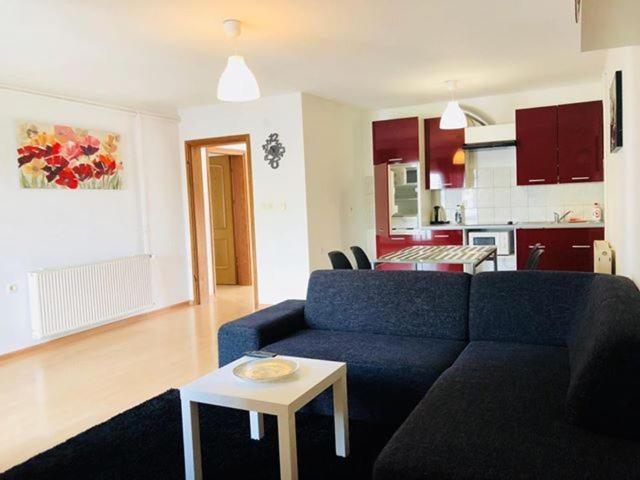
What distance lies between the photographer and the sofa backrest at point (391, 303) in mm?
2969

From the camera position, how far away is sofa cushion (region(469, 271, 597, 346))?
8.76 feet

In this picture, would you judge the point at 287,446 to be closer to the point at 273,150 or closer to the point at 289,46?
the point at 289,46

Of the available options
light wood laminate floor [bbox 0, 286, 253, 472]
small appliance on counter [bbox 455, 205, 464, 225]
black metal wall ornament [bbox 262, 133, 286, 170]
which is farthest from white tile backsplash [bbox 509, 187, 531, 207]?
light wood laminate floor [bbox 0, 286, 253, 472]

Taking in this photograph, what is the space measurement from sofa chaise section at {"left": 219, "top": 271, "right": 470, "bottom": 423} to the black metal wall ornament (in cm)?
269

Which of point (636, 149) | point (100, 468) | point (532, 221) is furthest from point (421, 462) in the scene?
point (532, 221)

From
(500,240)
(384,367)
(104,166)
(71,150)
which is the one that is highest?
(71,150)

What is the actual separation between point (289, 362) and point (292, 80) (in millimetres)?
3496

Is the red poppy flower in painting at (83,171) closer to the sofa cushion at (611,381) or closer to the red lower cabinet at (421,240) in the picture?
the red lower cabinet at (421,240)

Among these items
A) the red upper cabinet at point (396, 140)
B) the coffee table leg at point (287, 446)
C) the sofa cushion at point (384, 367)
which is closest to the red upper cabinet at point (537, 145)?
the red upper cabinet at point (396, 140)

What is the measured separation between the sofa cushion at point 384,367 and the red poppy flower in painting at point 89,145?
340 cm

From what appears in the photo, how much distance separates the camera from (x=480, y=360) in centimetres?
246

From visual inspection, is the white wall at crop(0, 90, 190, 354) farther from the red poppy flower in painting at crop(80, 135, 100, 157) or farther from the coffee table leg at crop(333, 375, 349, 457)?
the coffee table leg at crop(333, 375, 349, 457)

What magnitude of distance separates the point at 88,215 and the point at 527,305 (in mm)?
4275

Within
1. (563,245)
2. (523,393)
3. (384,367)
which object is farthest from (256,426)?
(563,245)
